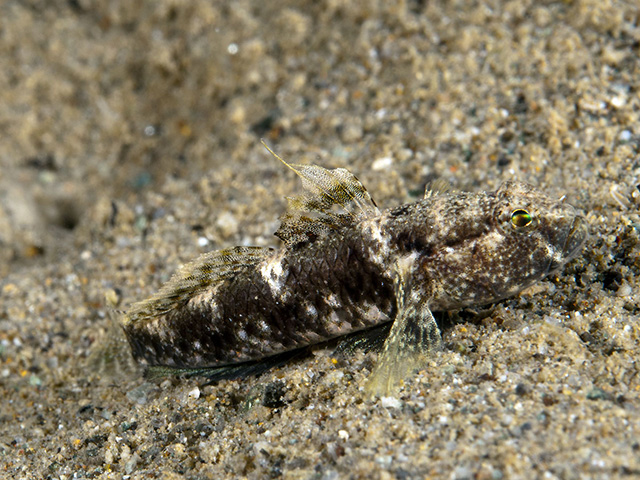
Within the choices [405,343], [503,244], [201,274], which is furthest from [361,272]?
[201,274]

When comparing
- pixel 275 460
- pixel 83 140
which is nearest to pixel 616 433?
pixel 275 460

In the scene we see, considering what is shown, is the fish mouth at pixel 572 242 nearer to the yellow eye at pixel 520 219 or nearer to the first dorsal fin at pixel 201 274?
the yellow eye at pixel 520 219

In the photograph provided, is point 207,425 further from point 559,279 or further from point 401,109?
point 401,109

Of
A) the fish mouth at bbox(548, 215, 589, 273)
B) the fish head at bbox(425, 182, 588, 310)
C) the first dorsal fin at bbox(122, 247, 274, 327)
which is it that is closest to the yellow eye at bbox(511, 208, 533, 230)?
the fish head at bbox(425, 182, 588, 310)

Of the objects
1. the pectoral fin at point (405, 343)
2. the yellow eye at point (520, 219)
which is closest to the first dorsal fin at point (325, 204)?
the pectoral fin at point (405, 343)

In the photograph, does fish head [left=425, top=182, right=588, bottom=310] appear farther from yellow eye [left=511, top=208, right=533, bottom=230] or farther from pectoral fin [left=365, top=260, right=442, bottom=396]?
pectoral fin [left=365, top=260, right=442, bottom=396]

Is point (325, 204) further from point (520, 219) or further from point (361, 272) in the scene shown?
point (520, 219)
